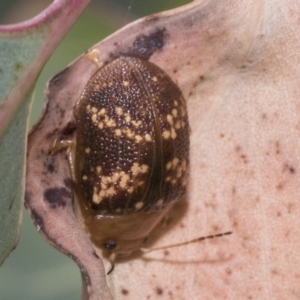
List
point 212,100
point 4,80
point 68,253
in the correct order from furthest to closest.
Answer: point 212,100 → point 68,253 → point 4,80

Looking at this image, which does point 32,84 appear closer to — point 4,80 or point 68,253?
point 4,80

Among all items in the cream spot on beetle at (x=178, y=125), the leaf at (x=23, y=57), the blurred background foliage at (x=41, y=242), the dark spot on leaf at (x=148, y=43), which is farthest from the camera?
the blurred background foliage at (x=41, y=242)

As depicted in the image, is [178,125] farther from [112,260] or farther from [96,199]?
[112,260]

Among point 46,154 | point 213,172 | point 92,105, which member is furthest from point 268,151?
point 46,154

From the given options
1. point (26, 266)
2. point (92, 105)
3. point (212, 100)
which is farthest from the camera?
point (26, 266)

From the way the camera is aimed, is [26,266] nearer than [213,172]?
No

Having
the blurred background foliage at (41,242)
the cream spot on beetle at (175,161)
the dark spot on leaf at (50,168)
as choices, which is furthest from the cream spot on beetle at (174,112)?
the blurred background foliage at (41,242)

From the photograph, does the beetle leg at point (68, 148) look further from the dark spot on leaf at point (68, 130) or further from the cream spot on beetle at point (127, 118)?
the cream spot on beetle at point (127, 118)

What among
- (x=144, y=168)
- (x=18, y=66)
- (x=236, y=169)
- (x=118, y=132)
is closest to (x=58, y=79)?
(x=18, y=66)
